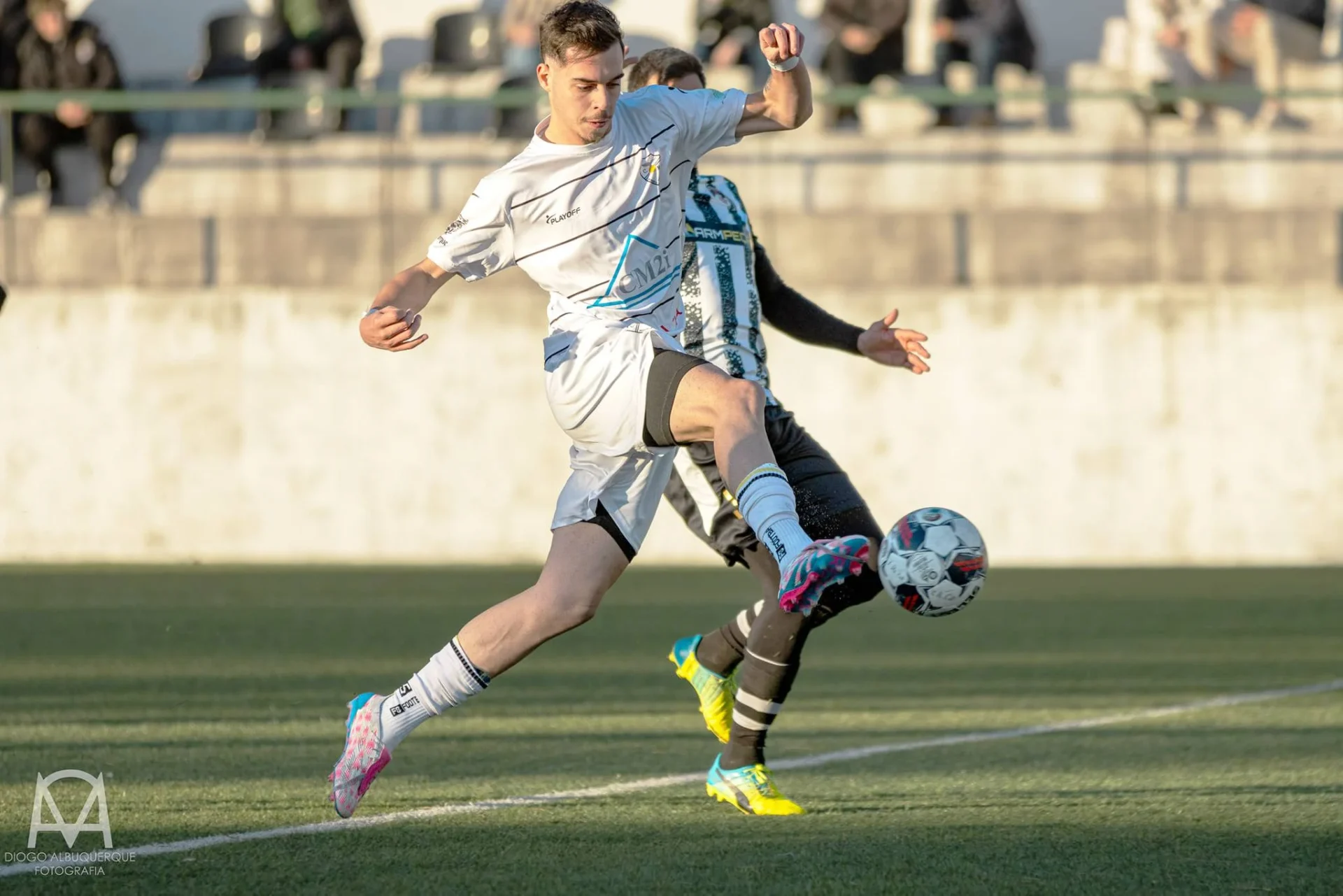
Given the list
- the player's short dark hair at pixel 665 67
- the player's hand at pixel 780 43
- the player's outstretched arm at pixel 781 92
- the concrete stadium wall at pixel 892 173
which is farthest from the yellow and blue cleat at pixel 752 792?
the concrete stadium wall at pixel 892 173

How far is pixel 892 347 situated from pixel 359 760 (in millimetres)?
1881

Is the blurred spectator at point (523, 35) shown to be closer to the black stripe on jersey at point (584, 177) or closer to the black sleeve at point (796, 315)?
the black sleeve at point (796, 315)

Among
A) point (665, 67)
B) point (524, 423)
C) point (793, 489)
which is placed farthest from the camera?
point (524, 423)

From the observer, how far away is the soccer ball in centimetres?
445

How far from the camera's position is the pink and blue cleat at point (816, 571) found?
4.23 m

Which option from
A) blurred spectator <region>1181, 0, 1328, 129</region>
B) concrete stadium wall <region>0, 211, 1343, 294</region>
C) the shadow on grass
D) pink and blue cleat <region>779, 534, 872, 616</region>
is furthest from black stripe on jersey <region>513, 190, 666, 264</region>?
blurred spectator <region>1181, 0, 1328, 129</region>

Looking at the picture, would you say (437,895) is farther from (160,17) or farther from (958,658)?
(160,17)

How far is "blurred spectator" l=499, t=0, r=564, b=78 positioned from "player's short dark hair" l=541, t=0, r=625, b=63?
11.1 meters

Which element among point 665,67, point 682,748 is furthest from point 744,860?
point 665,67

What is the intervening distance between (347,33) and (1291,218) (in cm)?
758

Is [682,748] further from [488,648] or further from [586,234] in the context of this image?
[586,234]

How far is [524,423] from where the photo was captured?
1443 cm

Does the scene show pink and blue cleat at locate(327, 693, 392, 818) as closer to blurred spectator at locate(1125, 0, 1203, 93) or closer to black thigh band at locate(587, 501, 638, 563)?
black thigh band at locate(587, 501, 638, 563)

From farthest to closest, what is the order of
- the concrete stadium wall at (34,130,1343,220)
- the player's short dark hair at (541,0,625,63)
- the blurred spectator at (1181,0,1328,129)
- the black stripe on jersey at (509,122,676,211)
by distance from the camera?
the blurred spectator at (1181,0,1328,129), the concrete stadium wall at (34,130,1343,220), the black stripe on jersey at (509,122,676,211), the player's short dark hair at (541,0,625,63)
